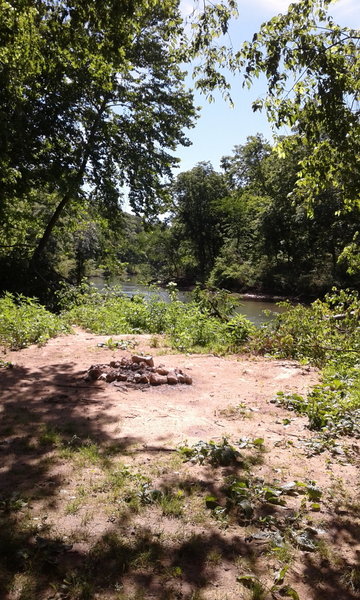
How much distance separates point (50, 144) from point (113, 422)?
11.9 metres

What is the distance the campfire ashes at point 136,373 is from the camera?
20.8ft

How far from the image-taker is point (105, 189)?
15.4 metres

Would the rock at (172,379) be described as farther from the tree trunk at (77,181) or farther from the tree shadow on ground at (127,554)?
the tree trunk at (77,181)

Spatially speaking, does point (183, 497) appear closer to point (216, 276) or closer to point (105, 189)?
point (105, 189)

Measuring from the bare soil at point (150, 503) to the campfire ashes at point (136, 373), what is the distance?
19cm

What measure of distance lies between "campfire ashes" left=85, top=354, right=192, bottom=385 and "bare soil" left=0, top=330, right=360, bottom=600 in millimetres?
193

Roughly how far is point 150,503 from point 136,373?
340 centimetres

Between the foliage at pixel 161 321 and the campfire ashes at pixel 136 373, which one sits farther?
the foliage at pixel 161 321

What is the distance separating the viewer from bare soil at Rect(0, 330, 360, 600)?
2430mm

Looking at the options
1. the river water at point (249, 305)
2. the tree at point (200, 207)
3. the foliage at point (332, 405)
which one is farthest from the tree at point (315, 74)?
the tree at point (200, 207)

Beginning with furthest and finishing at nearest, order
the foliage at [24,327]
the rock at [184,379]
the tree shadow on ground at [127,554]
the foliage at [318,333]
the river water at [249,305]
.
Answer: the river water at [249,305], the foliage at [24,327], the foliage at [318,333], the rock at [184,379], the tree shadow on ground at [127,554]

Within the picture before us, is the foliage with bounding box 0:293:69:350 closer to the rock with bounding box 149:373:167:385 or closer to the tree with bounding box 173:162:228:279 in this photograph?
the rock with bounding box 149:373:167:385

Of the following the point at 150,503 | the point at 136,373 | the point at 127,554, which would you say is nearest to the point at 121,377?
the point at 136,373

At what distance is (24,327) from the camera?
8750mm
